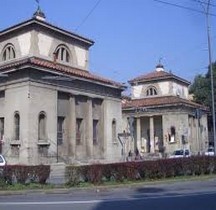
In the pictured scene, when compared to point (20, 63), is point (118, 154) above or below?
below

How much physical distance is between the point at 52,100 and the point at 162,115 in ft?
85.3

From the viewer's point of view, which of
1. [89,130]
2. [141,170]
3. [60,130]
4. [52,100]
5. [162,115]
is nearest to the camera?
[141,170]

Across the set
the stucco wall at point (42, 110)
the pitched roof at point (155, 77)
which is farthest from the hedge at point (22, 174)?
the pitched roof at point (155, 77)

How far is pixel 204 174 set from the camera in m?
24.5

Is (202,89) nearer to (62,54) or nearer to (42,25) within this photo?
(62,54)

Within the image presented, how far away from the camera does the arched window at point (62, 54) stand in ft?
128

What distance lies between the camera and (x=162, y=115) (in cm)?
5759

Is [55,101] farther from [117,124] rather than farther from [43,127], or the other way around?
[117,124]

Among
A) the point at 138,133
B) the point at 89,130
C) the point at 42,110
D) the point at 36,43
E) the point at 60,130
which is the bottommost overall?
the point at 60,130

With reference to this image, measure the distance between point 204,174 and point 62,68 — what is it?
55.0 feet

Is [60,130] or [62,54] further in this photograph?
[62,54]

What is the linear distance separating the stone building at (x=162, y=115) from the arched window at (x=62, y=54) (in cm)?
1757

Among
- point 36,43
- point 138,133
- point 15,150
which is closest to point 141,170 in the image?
point 15,150

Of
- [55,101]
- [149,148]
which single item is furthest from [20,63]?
[149,148]
